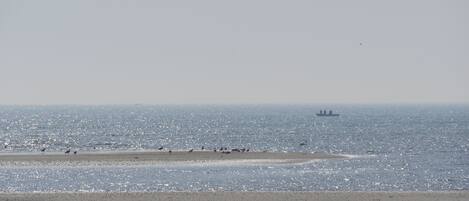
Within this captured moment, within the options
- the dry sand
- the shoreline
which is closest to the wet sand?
the shoreline

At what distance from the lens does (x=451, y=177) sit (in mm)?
59438

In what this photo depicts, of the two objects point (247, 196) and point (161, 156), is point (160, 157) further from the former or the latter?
point (247, 196)

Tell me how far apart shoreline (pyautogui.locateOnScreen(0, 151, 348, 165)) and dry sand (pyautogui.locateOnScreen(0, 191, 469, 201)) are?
84.7 ft

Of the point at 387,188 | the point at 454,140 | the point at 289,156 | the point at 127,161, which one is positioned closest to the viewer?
the point at 387,188

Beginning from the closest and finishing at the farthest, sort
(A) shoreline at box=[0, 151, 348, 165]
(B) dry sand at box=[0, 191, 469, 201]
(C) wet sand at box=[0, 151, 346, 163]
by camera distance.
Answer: (B) dry sand at box=[0, 191, 469, 201] < (A) shoreline at box=[0, 151, 348, 165] < (C) wet sand at box=[0, 151, 346, 163]

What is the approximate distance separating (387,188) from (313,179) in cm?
630

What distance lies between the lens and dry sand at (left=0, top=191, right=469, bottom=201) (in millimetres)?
45375

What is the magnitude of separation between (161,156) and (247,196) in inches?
1333

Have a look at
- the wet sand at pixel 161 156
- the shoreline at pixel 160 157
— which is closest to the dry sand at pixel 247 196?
the shoreline at pixel 160 157

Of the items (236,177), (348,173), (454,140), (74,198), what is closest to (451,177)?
(348,173)

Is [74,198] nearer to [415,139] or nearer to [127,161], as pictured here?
[127,161]

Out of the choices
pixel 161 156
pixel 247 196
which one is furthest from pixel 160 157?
pixel 247 196

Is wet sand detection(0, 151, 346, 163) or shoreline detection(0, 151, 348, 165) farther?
wet sand detection(0, 151, 346, 163)

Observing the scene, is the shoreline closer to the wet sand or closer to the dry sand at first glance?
the wet sand
